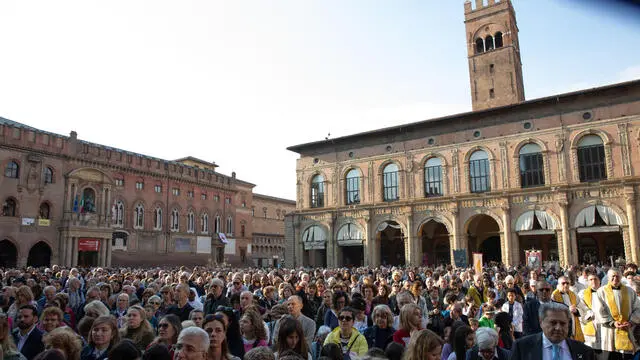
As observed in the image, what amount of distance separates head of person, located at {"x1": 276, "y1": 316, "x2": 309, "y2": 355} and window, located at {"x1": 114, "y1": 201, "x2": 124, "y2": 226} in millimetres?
43848

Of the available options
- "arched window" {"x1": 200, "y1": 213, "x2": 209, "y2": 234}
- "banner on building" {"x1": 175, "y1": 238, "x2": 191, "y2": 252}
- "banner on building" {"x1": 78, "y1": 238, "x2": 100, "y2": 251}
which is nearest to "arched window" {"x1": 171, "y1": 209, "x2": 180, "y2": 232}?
"banner on building" {"x1": 175, "y1": 238, "x2": 191, "y2": 252}

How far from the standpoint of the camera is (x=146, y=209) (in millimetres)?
47906

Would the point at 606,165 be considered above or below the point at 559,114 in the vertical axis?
below

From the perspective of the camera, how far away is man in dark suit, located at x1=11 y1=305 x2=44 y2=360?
6.30 metres

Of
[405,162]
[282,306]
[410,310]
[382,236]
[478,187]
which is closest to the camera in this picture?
[410,310]

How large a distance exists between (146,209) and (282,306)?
145ft

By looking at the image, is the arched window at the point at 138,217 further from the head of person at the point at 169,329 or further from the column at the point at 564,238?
the head of person at the point at 169,329

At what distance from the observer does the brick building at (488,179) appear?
3069 centimetres

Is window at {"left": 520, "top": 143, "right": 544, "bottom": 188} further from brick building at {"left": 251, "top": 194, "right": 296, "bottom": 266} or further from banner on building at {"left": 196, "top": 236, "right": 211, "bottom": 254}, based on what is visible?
brick building at {"left": 251, "top": 194, "right": 296, "bottom": 266}

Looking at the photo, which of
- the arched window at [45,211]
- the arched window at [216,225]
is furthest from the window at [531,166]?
the arched window at [45,211]

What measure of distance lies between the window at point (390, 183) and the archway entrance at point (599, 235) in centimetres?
1351

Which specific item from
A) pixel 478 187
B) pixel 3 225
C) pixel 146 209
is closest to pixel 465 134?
pixel 478 187

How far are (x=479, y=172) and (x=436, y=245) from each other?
31.3 ft

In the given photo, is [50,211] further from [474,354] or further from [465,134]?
[474,354]
